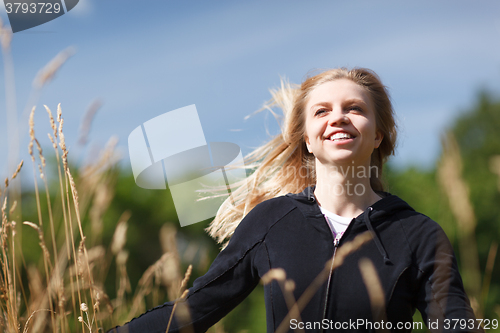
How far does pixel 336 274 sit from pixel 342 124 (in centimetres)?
65

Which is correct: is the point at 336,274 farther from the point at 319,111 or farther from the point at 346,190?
the point at 319,111

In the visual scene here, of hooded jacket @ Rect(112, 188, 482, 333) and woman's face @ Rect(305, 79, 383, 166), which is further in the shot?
woman's face @ Rect(305, 79, 383, 166)

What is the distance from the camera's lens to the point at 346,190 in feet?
6.56

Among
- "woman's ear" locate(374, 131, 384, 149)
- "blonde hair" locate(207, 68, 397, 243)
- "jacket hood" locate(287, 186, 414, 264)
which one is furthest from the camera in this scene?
"blonde hair" locate(207, 68, 397, 243)

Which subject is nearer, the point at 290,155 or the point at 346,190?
the point at 346,190

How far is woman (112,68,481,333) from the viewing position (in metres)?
1.70

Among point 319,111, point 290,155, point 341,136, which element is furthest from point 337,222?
point 290,155

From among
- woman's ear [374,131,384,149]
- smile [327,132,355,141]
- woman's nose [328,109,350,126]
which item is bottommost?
woman's ear [374,131,384,149]

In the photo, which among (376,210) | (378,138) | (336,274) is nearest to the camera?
(336,274)

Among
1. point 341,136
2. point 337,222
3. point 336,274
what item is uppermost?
point 341,136

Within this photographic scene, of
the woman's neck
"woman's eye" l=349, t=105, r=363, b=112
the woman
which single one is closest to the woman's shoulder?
the woman

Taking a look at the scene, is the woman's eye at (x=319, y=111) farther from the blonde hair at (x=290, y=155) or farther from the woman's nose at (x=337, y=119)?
the blonde hair at (x=290, y=155)

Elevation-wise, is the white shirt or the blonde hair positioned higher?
the blonde hair

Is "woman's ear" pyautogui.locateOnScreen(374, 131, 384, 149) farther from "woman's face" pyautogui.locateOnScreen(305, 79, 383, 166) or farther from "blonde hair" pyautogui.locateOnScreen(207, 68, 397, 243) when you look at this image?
"woman's face" pyautogui.locateOnScreen(305, 79, 383, 166)
